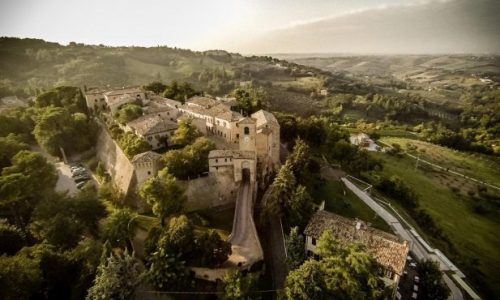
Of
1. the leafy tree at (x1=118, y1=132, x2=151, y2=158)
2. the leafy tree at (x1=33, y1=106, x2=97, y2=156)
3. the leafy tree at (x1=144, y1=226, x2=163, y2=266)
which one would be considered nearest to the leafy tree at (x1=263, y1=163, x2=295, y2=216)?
the leafy tree at (x1=144, y1=226, x2=163, y2=266)

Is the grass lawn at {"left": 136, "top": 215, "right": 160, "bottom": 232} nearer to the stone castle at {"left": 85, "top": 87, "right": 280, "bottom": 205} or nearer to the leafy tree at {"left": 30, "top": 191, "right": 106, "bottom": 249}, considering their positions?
the stone castle at {"left": 85, "top": 87, "right": 280, "bottom": 205}

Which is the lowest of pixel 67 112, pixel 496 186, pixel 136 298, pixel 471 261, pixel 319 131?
pixel 496 186

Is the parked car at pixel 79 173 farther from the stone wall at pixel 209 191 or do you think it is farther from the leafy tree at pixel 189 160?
the stone wall at pixel 209 191

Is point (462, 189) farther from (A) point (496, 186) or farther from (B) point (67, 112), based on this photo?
(B) point (67, 112)

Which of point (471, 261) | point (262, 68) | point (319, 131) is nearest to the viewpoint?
point (471, 261)

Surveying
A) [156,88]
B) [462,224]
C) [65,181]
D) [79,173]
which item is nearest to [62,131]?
[79,173]

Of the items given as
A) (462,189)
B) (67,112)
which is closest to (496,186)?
(462,189)

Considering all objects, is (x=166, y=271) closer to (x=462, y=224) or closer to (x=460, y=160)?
(x=462, y=224)
